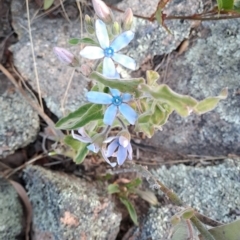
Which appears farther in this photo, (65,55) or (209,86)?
(209,86)

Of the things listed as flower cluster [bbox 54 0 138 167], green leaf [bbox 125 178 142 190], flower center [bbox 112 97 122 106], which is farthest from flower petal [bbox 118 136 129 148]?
green leaf [bbox 125 178 142 190]

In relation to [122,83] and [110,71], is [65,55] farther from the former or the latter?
[122,83]

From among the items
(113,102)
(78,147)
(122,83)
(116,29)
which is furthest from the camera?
(78,147)

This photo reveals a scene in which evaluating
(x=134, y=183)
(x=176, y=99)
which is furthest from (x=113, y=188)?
(x=176, y=99)

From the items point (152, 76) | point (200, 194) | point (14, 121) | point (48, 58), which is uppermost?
point (152, 76)

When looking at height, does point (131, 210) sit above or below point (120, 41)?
below

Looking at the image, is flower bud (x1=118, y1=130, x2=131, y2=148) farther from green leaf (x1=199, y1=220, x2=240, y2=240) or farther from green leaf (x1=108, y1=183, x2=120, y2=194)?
green leaf (x1=108, y1=183, x2=120, y2=194)

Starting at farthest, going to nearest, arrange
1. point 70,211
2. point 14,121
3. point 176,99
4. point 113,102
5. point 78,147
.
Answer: point 14,121 < point 70,211 < point 78,147 < point 113,102 < point 176,99
